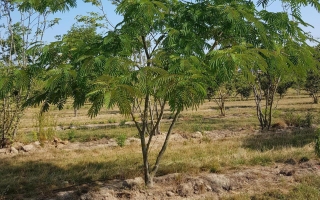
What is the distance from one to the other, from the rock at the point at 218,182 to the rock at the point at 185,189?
1.61 ft

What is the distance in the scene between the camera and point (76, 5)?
6.08 metres

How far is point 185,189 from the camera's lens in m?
6.11

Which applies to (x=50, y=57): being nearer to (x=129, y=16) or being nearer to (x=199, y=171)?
(x=129, y=16)

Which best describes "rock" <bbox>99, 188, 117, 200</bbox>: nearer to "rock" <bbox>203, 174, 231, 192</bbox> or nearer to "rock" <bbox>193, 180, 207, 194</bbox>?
"rock" <bbox>193, 180, 207, 194</bbox>

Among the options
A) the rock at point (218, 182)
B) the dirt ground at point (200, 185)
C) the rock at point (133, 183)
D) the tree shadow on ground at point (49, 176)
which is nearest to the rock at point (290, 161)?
the dirt ground at point (200, 185)

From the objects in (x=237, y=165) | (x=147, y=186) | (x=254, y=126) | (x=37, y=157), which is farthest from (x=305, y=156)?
(x=254, y=126)

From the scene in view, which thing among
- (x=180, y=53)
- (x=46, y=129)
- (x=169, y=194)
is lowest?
(x=169, y=194)

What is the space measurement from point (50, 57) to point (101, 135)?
1200 centimetres

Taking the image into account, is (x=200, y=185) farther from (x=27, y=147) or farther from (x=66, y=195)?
(x=27, y=147)

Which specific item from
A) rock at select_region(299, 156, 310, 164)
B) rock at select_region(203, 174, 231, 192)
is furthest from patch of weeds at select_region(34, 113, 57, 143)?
rock at select_region(299, 156, 310, 164)

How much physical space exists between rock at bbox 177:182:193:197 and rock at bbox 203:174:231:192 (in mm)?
492

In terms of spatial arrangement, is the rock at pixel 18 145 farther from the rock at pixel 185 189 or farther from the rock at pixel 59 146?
the rock at pixel 185 189

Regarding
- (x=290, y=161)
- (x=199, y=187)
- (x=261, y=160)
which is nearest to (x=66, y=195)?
(x=199, y=187)

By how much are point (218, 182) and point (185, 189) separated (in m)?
0.79
